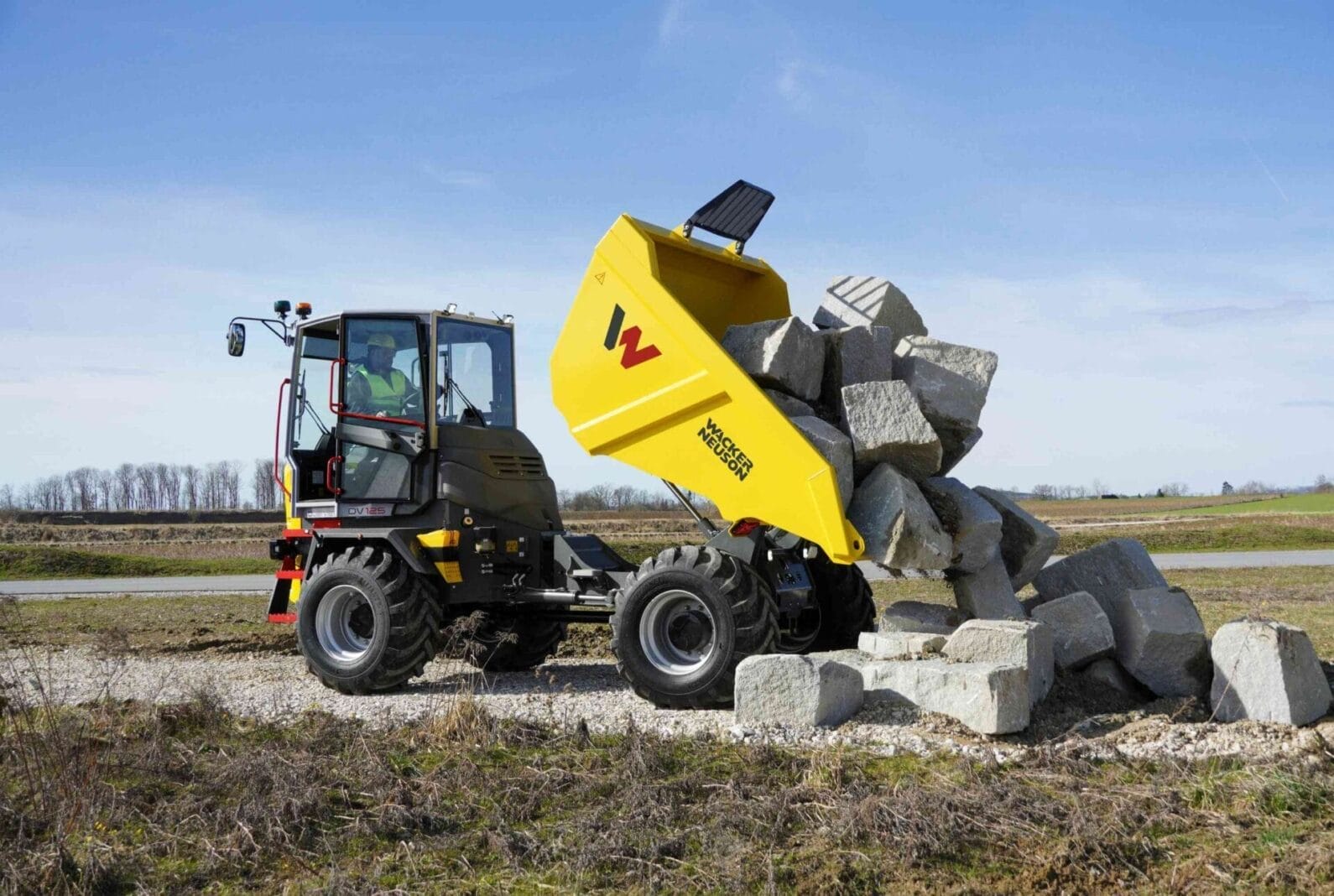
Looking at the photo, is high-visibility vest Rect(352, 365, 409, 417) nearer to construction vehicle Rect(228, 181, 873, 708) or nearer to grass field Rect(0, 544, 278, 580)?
construction vehicle Rect(228, 181, 873, 708)

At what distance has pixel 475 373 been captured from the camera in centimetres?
980

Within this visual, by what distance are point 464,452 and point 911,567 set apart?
3748 millimetres

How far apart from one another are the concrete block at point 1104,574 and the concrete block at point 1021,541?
0.23 ft

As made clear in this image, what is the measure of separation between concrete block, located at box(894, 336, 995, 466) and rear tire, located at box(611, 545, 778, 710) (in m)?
1.85

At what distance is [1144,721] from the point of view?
6945mm

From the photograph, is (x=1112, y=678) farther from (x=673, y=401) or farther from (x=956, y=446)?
(x=673, y=401)

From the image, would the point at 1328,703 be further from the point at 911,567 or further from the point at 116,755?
the point at 116,755

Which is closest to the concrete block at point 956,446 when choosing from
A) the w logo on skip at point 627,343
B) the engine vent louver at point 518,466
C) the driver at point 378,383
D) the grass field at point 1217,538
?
the w logo on skip at point 627,343

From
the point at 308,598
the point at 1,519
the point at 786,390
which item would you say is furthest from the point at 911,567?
the point at 1,519

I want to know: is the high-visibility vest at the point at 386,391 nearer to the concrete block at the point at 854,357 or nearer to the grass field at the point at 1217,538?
the concrete block at the point at 854,357

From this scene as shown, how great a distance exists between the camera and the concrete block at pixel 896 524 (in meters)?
7.52

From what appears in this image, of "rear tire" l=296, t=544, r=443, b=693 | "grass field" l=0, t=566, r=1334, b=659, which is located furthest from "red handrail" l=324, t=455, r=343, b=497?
"grass field" l=0, t=566, r=1334, b=659

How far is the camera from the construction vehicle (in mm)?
7727

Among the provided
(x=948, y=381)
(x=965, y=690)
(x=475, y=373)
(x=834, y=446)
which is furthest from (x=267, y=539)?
(x=965, y=690)
